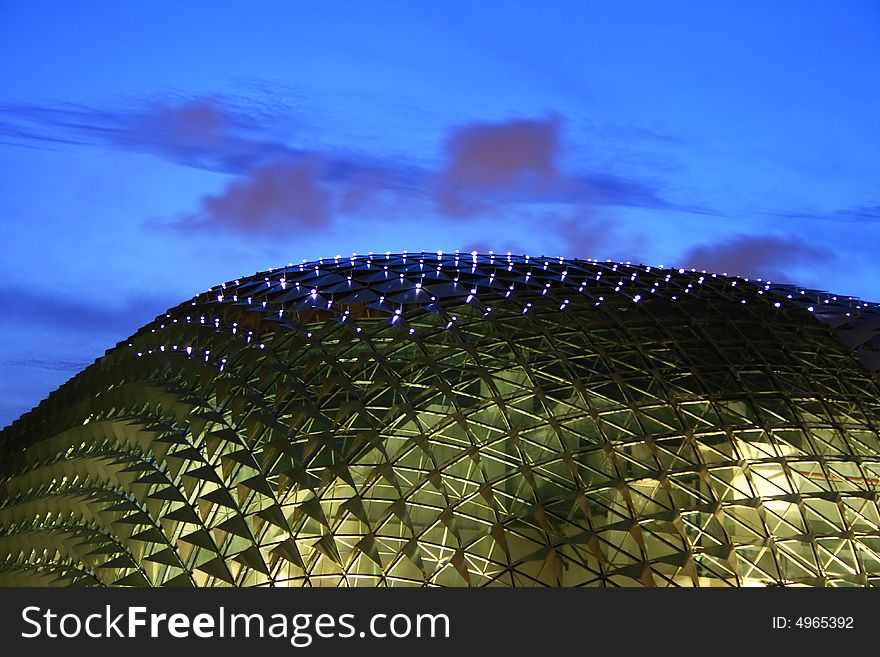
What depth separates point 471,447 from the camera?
33.0 metres

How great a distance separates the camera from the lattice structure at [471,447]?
30750 mm

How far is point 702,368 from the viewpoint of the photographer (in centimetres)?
3744

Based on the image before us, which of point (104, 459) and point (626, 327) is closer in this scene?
point (104, 459)

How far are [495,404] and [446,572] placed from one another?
21.7 ft

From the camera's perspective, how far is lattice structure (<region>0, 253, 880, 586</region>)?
101 ft

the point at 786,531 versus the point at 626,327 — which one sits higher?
the point at 626,327

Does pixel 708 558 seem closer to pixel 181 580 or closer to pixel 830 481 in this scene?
pixel 830 481

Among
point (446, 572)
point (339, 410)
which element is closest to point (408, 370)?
point (339, 410)

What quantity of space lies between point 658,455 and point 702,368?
5.47 meters
